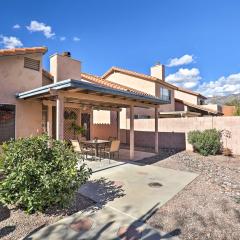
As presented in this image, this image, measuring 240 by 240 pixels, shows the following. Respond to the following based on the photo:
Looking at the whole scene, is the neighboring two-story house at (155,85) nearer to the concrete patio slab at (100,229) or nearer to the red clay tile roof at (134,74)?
the red clay tile roof at (134,74)

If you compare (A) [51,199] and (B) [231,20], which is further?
(B) [231,20]

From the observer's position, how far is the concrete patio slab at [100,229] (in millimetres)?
3499

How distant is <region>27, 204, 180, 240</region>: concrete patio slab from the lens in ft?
11.5

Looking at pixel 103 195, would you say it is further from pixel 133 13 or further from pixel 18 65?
pixel 133 13

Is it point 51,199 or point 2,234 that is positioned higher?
point 51,199

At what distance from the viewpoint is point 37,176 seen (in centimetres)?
418

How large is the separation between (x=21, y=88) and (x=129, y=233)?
27.0ft

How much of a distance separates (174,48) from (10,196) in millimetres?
24591

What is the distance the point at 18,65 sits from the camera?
30.3ft

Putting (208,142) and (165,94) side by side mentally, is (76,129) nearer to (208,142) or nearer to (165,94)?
(208,142)

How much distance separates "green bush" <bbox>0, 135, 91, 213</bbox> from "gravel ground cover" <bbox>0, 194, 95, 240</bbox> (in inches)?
6.1

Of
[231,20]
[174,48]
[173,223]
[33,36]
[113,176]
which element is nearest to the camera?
[173,223]

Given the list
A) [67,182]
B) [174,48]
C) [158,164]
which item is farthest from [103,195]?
[174,48]

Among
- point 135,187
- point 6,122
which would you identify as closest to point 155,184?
point 135,187
